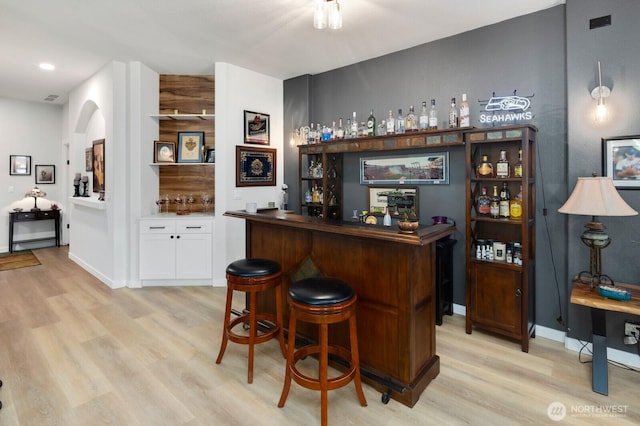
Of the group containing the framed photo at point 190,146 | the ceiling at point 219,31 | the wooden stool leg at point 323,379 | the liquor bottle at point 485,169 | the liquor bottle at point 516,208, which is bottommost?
the wooden stool leg at point 323,379

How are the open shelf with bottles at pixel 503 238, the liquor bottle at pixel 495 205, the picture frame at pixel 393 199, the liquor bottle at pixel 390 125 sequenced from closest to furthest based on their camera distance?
the open shelf with bottles at pixel 503 238, the liquor bottle at pixel 495 205, the liquor bottle at pixel 390 125, the picture frame at pixel 393 199

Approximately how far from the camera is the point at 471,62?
3447mm

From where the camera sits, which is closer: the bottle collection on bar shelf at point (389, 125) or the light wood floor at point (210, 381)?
the light wood floor at point (210, 381)

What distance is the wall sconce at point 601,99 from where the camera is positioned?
2.62m

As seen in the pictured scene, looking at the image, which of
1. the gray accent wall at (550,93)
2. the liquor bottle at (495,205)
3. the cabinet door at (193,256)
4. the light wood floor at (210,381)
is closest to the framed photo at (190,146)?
the cabinet door at (193,256)

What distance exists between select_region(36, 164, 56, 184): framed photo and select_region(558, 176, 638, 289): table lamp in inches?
345

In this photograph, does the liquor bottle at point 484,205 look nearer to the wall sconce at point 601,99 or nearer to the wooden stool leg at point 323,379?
Result: the wall sconce at point 601,99

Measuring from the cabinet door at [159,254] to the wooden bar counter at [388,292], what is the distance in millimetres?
2523

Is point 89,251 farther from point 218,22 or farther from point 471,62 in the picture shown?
point 471,62

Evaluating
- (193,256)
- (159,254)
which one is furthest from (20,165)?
(193,256)

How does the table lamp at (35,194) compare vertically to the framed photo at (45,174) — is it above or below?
below

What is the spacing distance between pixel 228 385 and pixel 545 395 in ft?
7.04

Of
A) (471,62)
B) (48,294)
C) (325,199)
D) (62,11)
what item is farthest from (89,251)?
(471,62)

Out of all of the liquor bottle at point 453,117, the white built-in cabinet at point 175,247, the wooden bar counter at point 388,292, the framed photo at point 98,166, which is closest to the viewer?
the wooden bar counter at point 388,292
